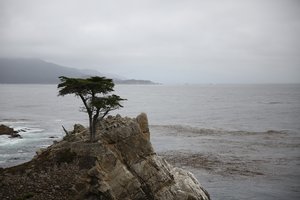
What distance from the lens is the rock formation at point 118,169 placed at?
919 inches

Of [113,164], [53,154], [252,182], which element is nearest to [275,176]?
[252,182]

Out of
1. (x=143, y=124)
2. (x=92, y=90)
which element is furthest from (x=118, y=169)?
(x=92, y=90)

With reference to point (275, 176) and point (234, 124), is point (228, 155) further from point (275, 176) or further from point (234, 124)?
point (234, 124)

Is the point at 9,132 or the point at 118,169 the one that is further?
the point at 9,132

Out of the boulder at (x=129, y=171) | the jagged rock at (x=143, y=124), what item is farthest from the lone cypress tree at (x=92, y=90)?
the jagged rock at (x=143, y=124)

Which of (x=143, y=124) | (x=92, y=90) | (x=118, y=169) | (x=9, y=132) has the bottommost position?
(x=9, y=132)

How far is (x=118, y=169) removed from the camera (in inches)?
967

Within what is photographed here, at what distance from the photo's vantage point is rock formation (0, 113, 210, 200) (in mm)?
23344

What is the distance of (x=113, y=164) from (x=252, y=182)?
1743 centimetres

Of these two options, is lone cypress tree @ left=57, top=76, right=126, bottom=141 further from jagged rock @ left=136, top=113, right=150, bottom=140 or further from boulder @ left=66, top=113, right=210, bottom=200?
jagged rock @ left=136, top=113, right=150, bottom=140

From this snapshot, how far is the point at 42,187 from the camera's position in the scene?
23797mm

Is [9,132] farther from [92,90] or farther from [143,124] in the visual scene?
[143,124]

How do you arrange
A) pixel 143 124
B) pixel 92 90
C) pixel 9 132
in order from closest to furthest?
pixel 143 124 → pixel 92 90 → pixel 9 132

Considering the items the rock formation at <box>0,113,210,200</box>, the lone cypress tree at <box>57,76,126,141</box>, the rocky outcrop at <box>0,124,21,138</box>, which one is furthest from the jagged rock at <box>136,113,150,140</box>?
the rocky outcrop at <box>0,124,21,138</box>
